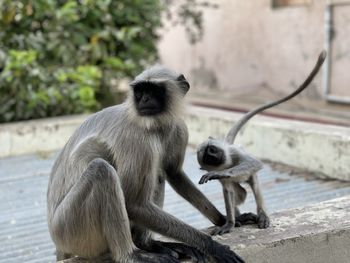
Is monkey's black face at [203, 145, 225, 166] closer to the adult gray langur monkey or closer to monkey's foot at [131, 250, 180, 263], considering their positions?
the adult gray langur monkey

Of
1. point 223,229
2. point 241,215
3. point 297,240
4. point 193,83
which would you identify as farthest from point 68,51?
point 193,83

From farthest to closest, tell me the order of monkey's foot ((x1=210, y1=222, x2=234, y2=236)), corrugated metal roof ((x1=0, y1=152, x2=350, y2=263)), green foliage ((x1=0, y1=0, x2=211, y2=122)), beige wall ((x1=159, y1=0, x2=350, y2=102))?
beige wall ((x1=159, y1=0, x2=350, y2=102)), green foliage ((x1=0, y1=0, x2=211, y2=122)), corrugated metal roof ((x1=0, y1=152, x2=350, y2=263)), monkey's foot ((x1=210, y1=222, x2=234, y2=236))

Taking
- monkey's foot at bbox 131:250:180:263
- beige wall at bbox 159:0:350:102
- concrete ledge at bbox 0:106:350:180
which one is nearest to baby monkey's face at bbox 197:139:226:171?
monkey's foot at bbox 131:250:180:263

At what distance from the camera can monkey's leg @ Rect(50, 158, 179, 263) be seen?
2.40 metres

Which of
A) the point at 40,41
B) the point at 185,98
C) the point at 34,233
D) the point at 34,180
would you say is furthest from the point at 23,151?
the point at 185,98

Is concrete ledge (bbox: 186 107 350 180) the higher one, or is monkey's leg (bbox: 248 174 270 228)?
monkey's leg (bbox: 248 174 270 228)

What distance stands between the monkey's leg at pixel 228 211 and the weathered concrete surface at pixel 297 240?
0.15 feet

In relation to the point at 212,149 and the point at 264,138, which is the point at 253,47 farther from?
the point at 212,149

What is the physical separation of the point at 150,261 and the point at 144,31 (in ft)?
21.4

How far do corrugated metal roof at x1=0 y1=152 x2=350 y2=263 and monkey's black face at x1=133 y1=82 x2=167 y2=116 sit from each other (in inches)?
51.0

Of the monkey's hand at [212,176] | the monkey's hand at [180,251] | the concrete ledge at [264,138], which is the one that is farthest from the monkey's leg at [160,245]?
the concrete ledge at [264,138]

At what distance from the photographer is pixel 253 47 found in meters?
12.4

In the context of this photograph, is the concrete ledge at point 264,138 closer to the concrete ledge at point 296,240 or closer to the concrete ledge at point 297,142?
the concrete ledge at point 297,142

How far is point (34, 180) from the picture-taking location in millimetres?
5227
